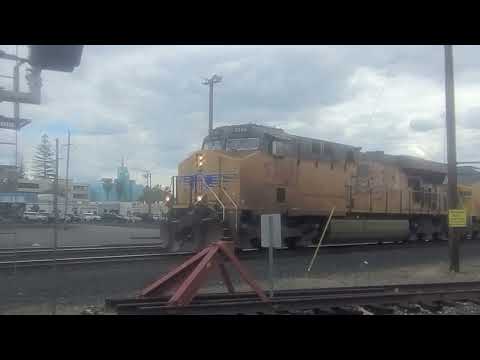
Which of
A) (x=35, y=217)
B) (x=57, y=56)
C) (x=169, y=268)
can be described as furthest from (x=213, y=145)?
(x=35, y=217)

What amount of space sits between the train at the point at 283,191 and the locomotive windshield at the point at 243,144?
0.03m

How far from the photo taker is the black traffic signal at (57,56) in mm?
6832

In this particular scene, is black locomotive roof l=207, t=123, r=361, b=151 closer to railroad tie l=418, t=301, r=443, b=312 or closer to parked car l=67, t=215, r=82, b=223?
railroad tie l=418, t=301, r=443, b=312

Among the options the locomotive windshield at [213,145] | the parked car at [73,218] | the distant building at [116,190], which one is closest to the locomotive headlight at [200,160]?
the locomotive windshield at [213,145]

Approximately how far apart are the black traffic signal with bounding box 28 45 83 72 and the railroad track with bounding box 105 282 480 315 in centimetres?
375

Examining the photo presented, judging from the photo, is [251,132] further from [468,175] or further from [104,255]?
[468,175]

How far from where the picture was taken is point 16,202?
206 ft

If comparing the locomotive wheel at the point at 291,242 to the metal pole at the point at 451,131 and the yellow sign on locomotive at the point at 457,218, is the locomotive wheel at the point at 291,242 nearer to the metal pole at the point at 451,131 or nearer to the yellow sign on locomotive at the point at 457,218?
the metal pole at the point at 451,131

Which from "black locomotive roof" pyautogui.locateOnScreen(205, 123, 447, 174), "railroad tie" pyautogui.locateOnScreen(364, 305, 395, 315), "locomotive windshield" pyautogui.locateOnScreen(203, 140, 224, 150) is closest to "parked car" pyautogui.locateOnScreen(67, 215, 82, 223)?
"black locomotive roof" pyautogui.locateOnScreen(205, 123, 447, 174)
